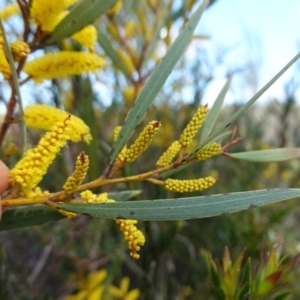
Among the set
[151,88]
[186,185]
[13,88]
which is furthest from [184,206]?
[13,88]

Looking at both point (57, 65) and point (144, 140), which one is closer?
point (144, 140)

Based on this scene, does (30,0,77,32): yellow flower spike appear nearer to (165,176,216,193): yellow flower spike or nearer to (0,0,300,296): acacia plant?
(0,0,300,296): acacia plant

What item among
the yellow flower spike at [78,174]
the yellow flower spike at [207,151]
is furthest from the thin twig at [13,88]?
the yellow flower spike at [207,151]

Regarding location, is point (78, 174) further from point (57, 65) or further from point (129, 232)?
point (57, 65)

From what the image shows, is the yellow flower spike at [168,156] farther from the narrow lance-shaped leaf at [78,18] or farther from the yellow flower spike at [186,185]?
the narrow lance-shaped leaf at [78,18]

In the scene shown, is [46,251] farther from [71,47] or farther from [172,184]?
[172,184]

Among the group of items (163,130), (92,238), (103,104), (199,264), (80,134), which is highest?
(103,104)

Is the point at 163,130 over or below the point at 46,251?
over

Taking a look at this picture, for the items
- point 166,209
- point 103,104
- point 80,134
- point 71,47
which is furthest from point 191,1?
point 103,104
